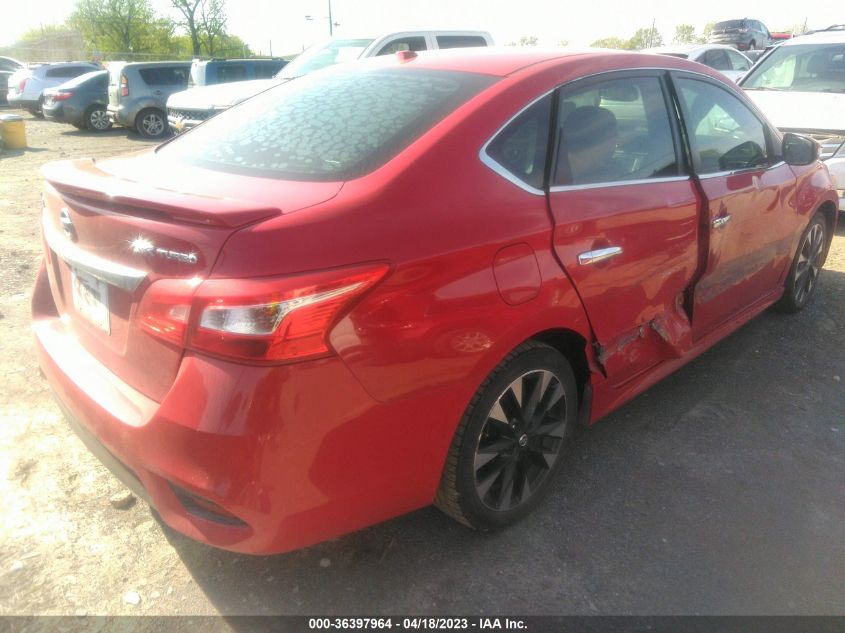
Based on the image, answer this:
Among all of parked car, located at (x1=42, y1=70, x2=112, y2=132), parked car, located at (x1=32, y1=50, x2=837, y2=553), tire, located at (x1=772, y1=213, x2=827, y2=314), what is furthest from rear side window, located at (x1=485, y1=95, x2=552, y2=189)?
parked car, located at (x1=42, y1=70, x2=112, y2=132)

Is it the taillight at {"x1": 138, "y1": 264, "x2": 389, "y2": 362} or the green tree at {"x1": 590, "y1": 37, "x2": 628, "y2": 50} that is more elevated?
the green tree at {"x1": 590, "y1": 37, "x2": 628, "y2": 50}

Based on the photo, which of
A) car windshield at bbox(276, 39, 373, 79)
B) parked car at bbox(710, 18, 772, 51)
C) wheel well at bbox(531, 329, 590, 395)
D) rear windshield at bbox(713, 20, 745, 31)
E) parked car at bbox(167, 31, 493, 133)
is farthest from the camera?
rear windshield at bbox(713, 20, 745, 31)

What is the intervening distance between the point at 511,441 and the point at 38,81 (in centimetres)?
2194

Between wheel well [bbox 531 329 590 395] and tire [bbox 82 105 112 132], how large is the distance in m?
17.8

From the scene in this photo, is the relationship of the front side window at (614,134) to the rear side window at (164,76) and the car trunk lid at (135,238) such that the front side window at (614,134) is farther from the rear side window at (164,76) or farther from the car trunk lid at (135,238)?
the rear side window at (164,76)

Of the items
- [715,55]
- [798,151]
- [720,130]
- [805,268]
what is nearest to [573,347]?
[720,130]

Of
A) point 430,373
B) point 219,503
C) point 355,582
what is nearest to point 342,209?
point 430,373

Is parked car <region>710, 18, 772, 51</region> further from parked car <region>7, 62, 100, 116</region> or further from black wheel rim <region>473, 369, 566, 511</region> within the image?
black wheel rim <region>473, 369, 566, 511</region>

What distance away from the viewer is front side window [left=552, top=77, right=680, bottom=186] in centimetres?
262

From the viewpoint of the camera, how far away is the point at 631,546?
2.59 m

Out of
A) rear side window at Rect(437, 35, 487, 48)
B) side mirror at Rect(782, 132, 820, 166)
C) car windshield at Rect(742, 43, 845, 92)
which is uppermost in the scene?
rear side window at Rect(437, 35, 487, 48)

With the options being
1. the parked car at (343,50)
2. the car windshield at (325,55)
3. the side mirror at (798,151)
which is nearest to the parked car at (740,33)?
the parked car at (343,50)

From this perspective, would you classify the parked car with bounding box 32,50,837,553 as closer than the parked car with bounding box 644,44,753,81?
Yes

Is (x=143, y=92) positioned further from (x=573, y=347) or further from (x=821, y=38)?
(x=573, y=347)
